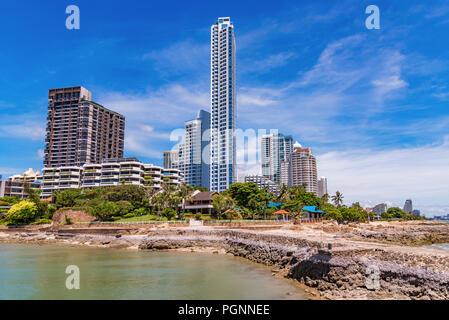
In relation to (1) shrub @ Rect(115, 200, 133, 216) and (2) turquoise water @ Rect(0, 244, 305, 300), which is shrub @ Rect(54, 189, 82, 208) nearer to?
(1) shrub @ Rect(115, 200, 133, 216)

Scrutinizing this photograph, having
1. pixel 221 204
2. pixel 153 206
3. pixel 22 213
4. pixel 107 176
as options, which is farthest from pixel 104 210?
pixel 107 176

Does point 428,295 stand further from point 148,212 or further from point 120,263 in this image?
point 148,212

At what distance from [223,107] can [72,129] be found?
268ft

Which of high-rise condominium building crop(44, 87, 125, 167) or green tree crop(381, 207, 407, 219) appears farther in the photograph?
high-rise condominium building crop(44, 87, 125, 167)

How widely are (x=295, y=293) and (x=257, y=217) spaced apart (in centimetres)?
5670

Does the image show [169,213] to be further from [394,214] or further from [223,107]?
[394,214]

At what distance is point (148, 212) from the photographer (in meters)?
79.3

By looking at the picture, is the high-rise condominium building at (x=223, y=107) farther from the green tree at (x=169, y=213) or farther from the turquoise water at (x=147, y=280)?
the turquoise water at (x=147, y=280)

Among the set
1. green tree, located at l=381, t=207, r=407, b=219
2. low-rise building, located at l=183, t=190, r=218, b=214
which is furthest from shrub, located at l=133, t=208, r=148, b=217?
green tree, located at l=381, t=207, r=407, b=219

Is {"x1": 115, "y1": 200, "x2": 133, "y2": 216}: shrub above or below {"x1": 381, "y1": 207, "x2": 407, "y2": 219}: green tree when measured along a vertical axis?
above

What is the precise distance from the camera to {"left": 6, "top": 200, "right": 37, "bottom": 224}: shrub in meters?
71.4

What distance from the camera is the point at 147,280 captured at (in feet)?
78.5

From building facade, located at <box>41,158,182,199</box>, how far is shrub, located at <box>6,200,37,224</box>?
133 ft
